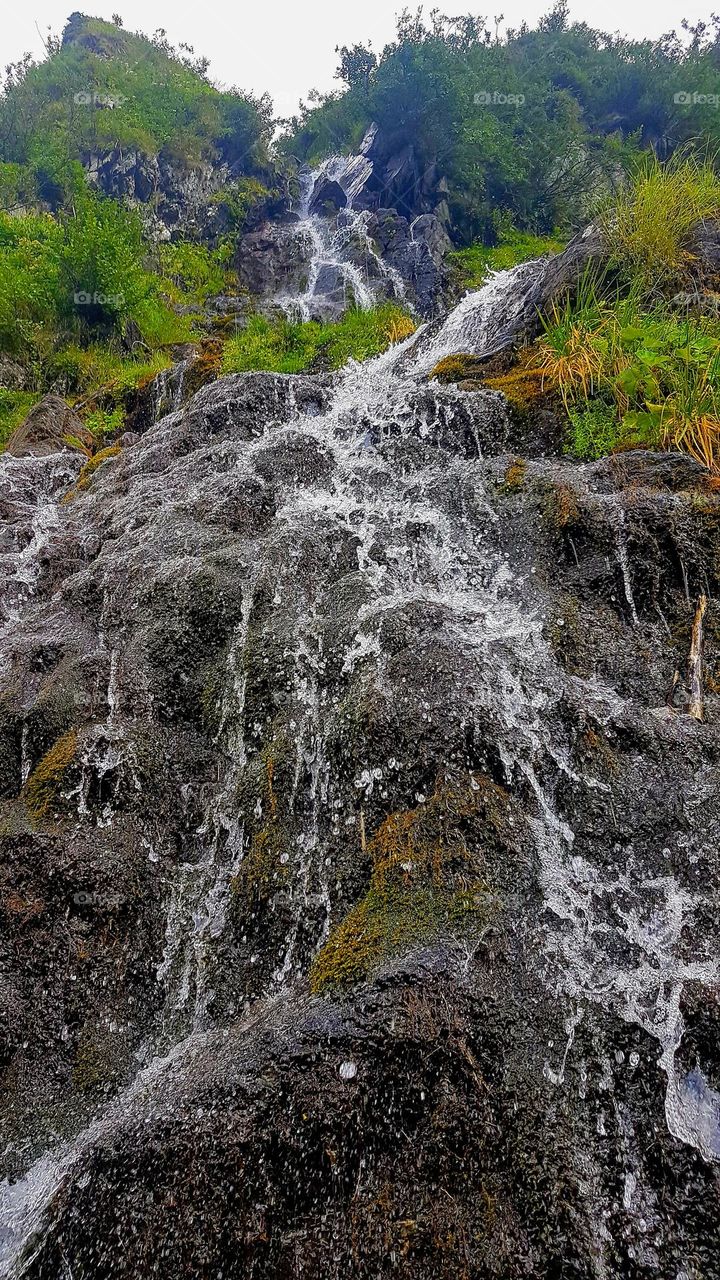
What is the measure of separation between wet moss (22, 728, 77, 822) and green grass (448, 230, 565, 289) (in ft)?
48.7

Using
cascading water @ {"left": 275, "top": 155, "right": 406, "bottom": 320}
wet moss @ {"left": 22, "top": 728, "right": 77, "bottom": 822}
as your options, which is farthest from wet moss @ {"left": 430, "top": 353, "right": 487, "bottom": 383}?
cascading water @ {"left": 275, "top": 155, "right": 406, "bottom": 320}

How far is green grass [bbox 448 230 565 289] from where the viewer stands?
15859 mm

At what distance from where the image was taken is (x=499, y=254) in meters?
16.8

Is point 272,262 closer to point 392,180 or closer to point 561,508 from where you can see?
point 392,180

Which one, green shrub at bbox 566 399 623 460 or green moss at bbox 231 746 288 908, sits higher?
green shrub at bbox 566 399 623 460

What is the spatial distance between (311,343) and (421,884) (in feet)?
32.2

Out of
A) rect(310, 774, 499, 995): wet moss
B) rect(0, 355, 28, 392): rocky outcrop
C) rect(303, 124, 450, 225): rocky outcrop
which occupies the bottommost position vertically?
rect(310, 774, 499, 995): wet moss

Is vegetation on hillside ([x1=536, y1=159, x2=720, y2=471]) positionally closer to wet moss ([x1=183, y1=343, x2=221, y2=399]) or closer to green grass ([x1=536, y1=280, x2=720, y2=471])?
green grass ([x1=536, y1=280, x2=720, y2=471])

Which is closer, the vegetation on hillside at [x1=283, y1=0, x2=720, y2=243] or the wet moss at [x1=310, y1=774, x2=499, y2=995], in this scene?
the wet moss at [x1=310, y1=774, x2=499, y2=995]

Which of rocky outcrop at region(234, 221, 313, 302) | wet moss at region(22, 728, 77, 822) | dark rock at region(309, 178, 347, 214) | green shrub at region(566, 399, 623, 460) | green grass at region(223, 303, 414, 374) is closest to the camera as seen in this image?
wet moss at region(22, 728, 77, 822)

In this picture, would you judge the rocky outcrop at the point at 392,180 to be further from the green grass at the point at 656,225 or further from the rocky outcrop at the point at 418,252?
the green grass at the point at 656,225

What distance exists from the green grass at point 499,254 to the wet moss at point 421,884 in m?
15.0

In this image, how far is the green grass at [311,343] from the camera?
31.4 ft

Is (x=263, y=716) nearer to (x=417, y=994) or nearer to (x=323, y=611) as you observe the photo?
(x=323, y=611)
